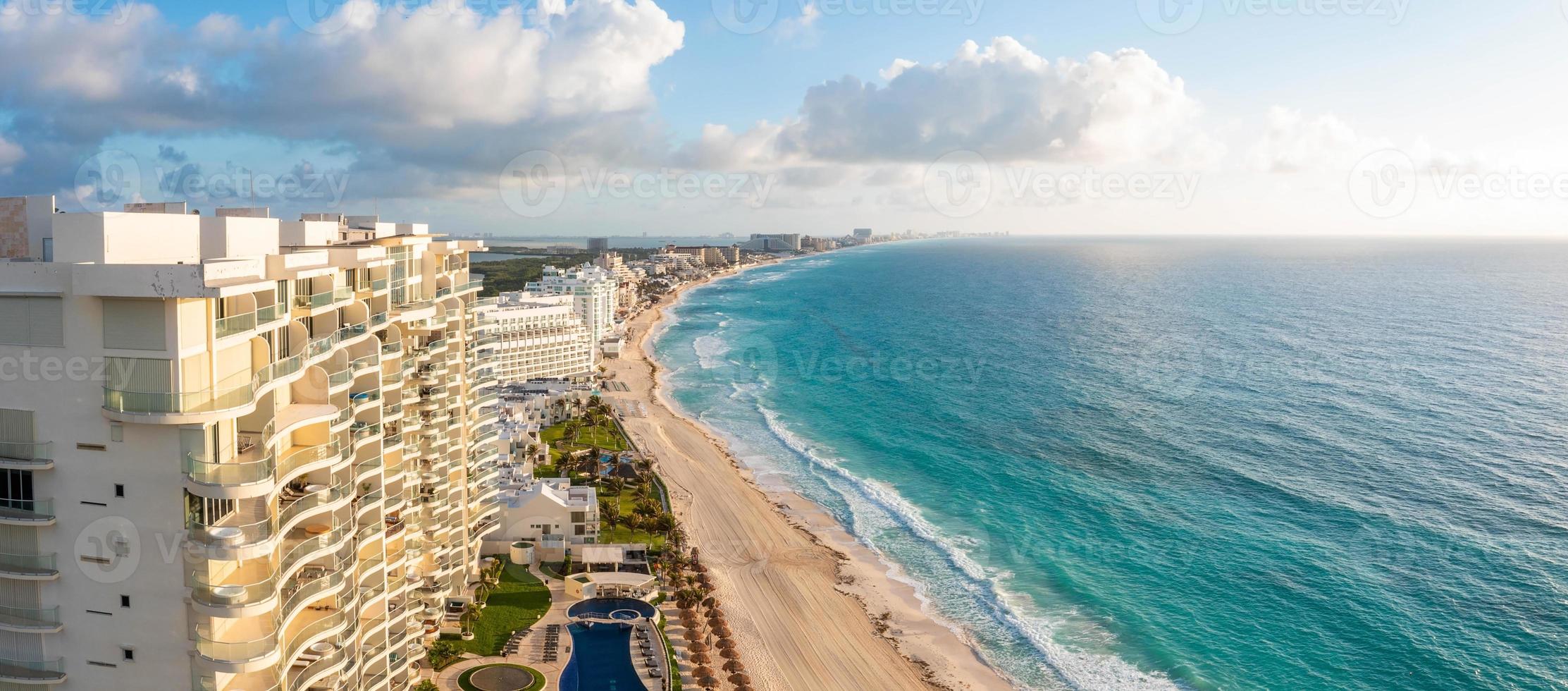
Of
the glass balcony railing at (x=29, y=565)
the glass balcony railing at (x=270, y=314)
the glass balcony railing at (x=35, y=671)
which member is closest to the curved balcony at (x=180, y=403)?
the glass balcony railing at (x=270, y=314)

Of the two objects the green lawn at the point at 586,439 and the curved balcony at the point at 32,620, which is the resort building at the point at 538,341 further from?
the curved balcony at the point at 32,620

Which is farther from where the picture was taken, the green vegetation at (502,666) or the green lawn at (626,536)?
the green lawn at (626,536)

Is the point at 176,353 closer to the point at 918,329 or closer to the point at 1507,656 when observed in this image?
the point at 1507,656

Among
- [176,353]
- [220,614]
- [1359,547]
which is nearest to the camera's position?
[176,353]

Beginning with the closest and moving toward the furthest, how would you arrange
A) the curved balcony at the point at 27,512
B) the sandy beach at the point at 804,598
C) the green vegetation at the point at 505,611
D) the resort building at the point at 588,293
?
1. the curved balcony at the point at 27,512
2. the green vegetation at the point at 505,611
3. the sandy beach at the point at 804,598
4. the resort building at the point at 588,293

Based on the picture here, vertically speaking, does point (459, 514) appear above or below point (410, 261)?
below

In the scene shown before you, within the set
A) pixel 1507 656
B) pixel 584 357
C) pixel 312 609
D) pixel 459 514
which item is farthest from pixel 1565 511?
pixel 584 357

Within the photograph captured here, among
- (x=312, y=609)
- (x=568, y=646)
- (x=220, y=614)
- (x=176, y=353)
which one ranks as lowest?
(x=568, y=646)

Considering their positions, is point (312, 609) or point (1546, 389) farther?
point (1546, 389)

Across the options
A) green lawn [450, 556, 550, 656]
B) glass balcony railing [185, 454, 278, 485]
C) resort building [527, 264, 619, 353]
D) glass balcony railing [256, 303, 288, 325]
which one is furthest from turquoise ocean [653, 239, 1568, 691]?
glass balcony railing [256, 303, 288, 325]
